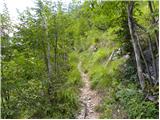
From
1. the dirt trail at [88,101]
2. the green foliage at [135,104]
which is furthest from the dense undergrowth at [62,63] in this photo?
the dirt trail at [88,101]

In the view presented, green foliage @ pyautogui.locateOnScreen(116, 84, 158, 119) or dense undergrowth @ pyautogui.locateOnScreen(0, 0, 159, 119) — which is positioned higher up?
dense undergrowth @ pyautogui.locateOnScreen(0, 0, 159, 119)

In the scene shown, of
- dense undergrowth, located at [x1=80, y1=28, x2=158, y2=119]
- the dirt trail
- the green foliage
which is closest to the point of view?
the green foliage

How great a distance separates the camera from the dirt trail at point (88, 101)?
626 centimetres

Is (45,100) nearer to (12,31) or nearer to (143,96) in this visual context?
(12,31)

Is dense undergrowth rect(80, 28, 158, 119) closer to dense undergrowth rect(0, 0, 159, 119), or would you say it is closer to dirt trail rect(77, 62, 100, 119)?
dense undergrowth rect(0, 0, 159, 119)

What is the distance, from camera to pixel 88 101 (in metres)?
7.46

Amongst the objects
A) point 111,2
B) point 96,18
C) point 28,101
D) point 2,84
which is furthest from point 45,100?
point 111,2

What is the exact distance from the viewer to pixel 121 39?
742 cm

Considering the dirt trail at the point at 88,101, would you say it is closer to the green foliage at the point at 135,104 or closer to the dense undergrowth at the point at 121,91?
the dense undergrowth at the point at 121,91

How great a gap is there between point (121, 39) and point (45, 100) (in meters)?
2.64

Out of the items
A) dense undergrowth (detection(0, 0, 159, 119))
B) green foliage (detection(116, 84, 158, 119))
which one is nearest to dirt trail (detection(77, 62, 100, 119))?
dense undergrowth (detection(0, 0, 159, 119))

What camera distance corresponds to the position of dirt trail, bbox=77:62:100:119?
247 inches

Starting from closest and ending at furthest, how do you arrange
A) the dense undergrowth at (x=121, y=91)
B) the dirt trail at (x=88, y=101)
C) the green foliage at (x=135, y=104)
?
the green foliage at (x=135, y=104)
the dense undergrowth at (x=121, y=91)
the dirt trail at (x=88, y=101)

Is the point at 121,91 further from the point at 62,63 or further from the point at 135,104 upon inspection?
the point at 62,63
